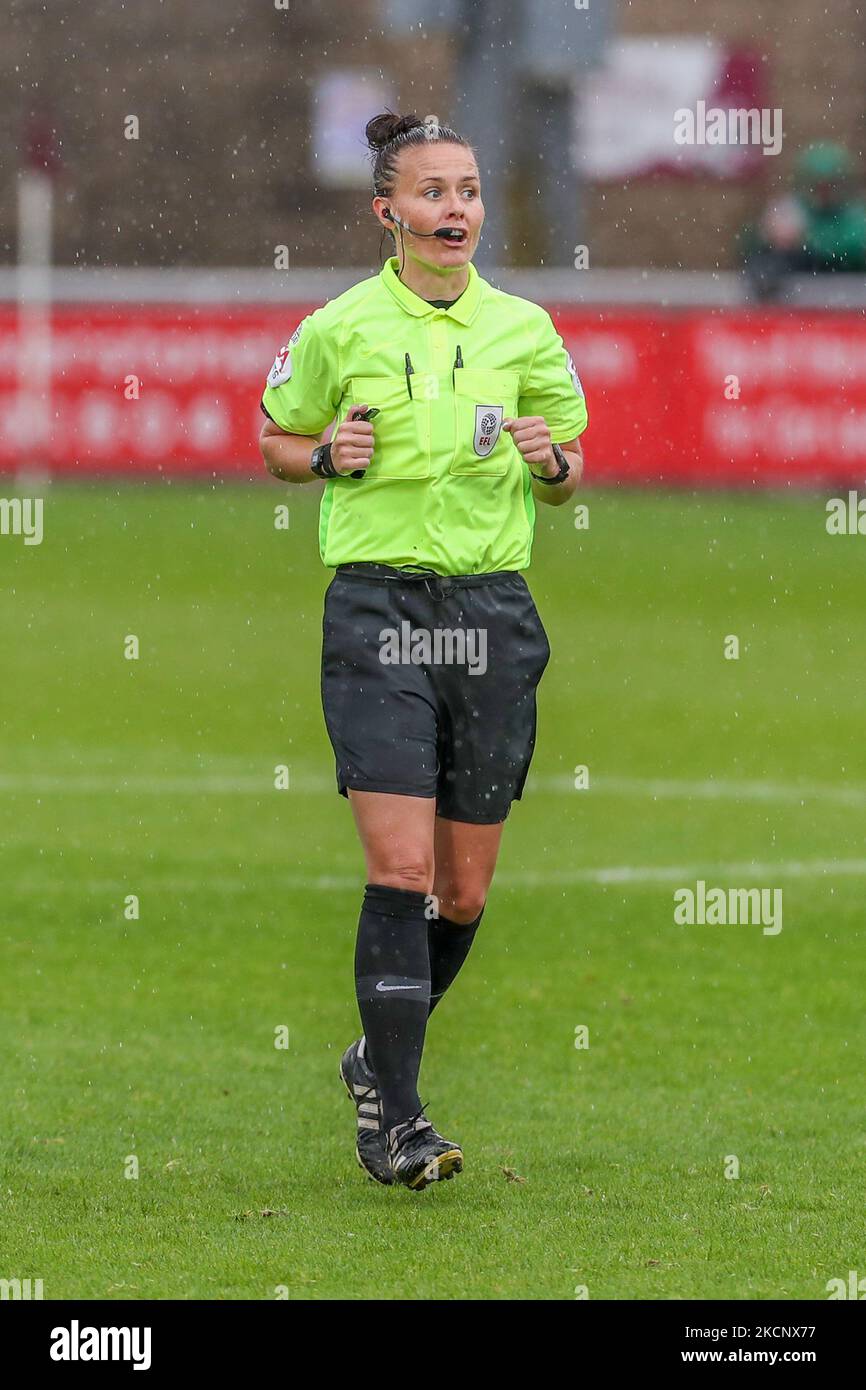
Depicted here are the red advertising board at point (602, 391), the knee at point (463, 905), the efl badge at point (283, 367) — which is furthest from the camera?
the red advertising board at point (602, 391)

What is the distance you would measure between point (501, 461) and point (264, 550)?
15.8 meters

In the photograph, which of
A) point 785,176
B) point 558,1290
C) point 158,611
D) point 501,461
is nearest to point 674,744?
point 158,611

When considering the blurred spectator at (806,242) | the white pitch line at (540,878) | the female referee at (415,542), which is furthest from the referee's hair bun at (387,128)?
the blurred spectator at (806,242)

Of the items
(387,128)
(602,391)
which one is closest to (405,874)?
(387,128)

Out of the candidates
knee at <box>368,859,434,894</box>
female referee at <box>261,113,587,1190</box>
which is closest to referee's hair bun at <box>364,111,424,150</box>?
female referee at <box>261,113,587,1190</box>

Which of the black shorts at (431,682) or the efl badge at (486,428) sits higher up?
the efl badge at (486,428)

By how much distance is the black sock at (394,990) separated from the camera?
5.80 meters

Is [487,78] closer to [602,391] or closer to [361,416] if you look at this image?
[602,391]

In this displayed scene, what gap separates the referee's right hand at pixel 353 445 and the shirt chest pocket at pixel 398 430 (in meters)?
0.09

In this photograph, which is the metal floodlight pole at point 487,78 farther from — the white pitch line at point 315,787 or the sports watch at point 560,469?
the sports watch at point 560,469

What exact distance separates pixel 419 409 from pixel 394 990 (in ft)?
4.29

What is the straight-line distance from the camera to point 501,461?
597 centimetres

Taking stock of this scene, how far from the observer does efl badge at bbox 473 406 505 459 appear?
233 inches

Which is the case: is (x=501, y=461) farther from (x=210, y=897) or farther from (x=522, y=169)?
(x=522, y=169)
